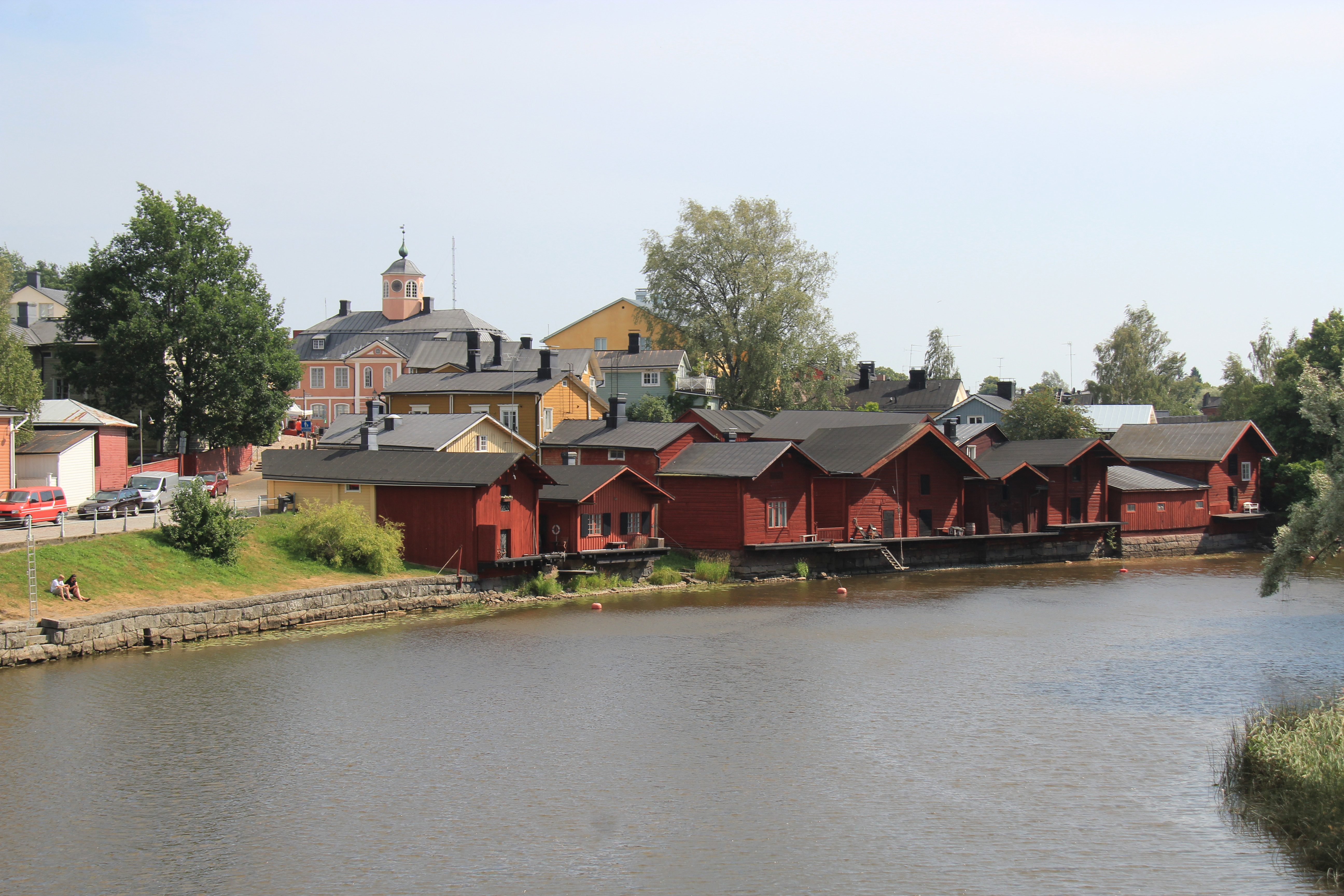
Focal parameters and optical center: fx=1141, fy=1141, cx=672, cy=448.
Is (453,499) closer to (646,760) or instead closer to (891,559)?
(646,760)

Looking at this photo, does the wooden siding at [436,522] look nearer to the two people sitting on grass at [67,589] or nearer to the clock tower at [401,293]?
the two people sitting on grass at [67,589]

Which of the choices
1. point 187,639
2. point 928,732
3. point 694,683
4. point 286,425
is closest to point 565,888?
point 928,732

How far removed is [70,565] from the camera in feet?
105

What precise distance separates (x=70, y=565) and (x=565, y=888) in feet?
74.3

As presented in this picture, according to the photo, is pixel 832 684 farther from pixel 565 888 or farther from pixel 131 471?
pixel 131 471

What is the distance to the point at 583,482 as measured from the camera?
147 feet

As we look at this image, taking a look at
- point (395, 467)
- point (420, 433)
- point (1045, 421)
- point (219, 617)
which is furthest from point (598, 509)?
point (1045, 421)

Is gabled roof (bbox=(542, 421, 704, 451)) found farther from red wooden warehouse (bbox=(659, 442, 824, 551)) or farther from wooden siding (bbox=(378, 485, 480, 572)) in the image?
wooden siding (bbox=(378, 485, 480, 572))

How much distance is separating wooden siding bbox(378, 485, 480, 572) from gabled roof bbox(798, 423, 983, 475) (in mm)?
16399

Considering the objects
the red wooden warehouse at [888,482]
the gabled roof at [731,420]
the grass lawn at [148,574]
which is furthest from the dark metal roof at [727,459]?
the grass lawn at [148,574]

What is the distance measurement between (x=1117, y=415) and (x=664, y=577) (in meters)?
47.5

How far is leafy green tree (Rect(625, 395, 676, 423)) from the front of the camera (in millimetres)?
71938

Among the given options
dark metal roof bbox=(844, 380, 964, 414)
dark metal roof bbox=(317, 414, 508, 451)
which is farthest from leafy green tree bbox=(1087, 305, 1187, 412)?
dark metal roof bbox=(317, 414, 508, 451)

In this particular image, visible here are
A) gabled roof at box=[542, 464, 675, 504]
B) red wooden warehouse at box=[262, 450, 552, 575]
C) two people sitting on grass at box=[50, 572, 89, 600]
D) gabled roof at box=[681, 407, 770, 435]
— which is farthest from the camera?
gabled roof at box=[681, 407, 770, 435]
